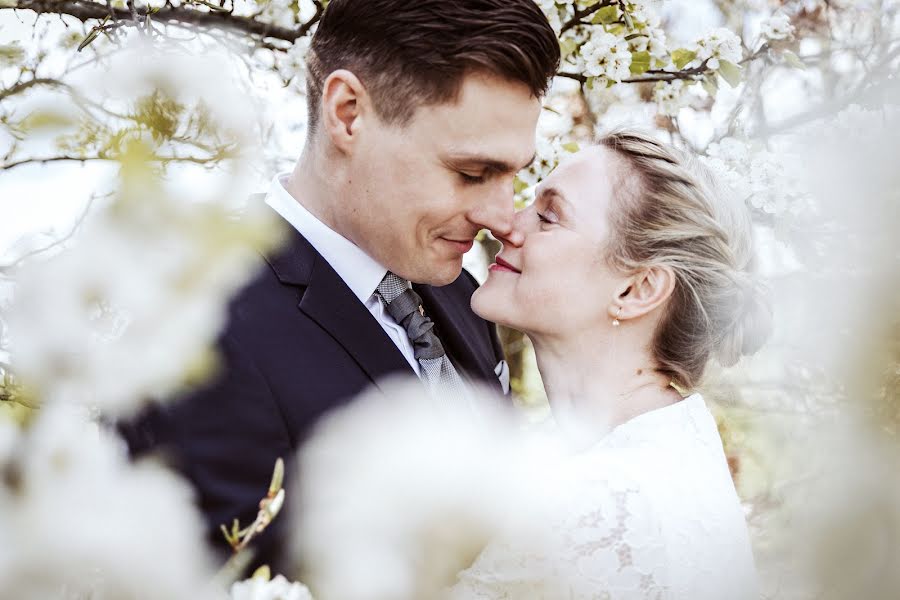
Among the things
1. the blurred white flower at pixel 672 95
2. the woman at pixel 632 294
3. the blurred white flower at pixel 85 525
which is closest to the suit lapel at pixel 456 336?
the woman at pixel 632 294

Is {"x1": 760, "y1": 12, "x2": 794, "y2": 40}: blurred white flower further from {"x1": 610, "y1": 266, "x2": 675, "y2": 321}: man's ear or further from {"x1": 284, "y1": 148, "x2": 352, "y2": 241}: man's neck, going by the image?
{"x1": 284, "y1": 148, "x2": 352, "y2": 241}: man's neck

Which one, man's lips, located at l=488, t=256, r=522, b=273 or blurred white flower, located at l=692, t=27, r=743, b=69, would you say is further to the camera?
blurred white flower, located at l=692, t=27, r=743, b=69

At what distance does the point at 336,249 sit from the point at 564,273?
64 centimetres

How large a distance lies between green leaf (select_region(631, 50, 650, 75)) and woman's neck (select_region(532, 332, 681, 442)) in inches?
42.6

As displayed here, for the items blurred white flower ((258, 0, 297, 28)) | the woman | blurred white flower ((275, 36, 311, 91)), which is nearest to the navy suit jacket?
the woman

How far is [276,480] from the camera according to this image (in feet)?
2.53

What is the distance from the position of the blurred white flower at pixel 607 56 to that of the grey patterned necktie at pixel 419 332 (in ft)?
3.80

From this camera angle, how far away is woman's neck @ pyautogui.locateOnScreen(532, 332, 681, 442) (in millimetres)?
2330

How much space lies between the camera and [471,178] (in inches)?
87.2

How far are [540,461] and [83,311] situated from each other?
4.83 feet

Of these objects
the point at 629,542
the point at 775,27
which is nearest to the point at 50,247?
the point at 629,542

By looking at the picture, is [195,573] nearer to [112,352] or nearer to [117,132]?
[112,352]

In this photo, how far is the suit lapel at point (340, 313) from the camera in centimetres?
200

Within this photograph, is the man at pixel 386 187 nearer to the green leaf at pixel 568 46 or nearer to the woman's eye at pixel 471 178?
the woman's eye at pixel 471 178
